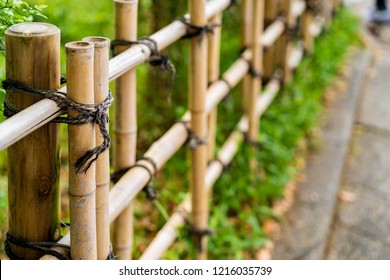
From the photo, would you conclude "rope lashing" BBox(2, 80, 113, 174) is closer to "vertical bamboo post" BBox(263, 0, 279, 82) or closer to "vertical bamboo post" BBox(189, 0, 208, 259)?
"vertical bamboo post" BBox(189, 0, 208, 259)

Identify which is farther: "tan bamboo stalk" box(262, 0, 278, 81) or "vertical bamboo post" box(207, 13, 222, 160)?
"tan bamboo stalk" box(262, 0, 278, 81)

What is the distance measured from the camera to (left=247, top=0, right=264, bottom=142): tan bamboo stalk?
2932mm

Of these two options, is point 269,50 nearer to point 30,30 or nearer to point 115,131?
point 115,131

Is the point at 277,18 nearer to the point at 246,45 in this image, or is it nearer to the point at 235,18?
the point at 235,18

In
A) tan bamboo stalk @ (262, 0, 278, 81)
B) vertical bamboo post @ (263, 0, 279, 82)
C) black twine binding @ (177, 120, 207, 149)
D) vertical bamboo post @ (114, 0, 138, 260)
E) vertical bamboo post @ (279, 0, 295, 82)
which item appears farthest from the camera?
vertical bamboo post @ (279, 0, 295, 82)

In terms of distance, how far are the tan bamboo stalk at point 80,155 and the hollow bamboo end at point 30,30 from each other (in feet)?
0.20

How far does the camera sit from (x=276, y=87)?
368 cm

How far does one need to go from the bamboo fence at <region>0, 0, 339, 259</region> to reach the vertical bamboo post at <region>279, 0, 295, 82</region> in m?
0.77

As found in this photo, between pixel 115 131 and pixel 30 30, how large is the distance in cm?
65

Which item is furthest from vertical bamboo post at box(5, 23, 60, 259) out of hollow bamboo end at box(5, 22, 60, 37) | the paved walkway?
the paved walkway

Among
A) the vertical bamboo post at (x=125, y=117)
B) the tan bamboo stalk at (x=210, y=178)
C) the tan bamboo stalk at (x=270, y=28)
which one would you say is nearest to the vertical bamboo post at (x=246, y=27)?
the tan bamboo stalk at (x=210, y=178)

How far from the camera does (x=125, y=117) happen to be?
1.82 metres

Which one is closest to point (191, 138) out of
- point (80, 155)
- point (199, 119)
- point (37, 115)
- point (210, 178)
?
point (199, 119)
